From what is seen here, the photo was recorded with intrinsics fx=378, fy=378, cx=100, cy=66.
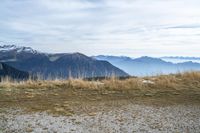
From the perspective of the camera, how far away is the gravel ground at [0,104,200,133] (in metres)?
10.7

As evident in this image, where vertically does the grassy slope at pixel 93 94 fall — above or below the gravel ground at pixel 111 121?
above

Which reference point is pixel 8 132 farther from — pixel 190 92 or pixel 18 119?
pixel 190 92

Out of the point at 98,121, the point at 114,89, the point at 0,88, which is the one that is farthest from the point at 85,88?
the point at 98,121

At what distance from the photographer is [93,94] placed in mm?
17031

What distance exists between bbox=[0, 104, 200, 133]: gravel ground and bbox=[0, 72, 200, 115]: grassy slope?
Result: 0.83 m

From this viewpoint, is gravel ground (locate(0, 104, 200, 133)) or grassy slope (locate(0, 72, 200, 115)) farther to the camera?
grassy slope (locate(0, 72, 200, 115))

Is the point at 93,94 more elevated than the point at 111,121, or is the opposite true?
the point at 93,94

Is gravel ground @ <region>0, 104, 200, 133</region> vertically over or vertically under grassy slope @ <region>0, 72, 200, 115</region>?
under

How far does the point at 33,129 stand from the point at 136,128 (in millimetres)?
2947

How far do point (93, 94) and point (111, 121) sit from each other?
17.5ft

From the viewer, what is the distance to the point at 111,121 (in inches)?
462

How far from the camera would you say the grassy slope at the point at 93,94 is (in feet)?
46.4

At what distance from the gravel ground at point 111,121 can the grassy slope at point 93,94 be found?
832 millimetres

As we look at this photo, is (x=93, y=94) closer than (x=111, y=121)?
No
